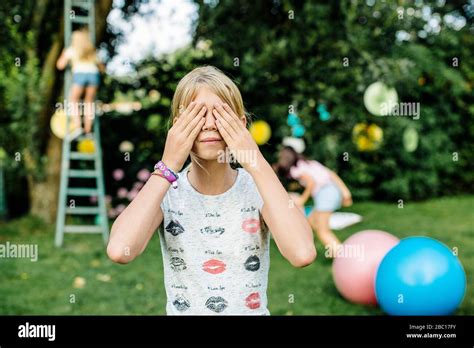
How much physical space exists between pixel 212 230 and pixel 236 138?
32cm

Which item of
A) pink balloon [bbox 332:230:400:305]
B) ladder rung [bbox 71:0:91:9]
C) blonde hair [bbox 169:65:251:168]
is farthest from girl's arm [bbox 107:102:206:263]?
ladder rung [bbox 71:0:91:9]

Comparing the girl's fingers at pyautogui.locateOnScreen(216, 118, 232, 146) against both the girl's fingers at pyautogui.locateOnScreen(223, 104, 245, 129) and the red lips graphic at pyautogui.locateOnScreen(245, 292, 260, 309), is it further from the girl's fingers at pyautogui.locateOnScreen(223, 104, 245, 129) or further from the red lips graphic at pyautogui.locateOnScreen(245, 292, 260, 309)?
the red lips graphic at pyautogui.locateOnScreen(245, 292, 260, 309)

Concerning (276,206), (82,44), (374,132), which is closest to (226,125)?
(276,206)

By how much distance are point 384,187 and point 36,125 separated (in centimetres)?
542

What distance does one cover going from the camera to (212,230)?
183 cm

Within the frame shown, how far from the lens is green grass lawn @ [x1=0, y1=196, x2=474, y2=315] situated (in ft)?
15.0

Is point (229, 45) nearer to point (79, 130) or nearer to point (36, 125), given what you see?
point (79, 130)

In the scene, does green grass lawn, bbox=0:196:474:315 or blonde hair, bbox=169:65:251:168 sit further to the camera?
green grass lawn, bbox=0:196:474:315

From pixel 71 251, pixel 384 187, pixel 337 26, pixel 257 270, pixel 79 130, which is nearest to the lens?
pixel 257 270

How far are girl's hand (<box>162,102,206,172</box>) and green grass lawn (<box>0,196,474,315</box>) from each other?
9.70 feet

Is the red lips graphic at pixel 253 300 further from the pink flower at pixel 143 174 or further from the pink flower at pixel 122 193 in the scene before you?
the pink flower at pixel 122 193

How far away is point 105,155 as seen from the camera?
842 cm

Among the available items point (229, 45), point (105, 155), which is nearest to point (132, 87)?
point (105, 155)
